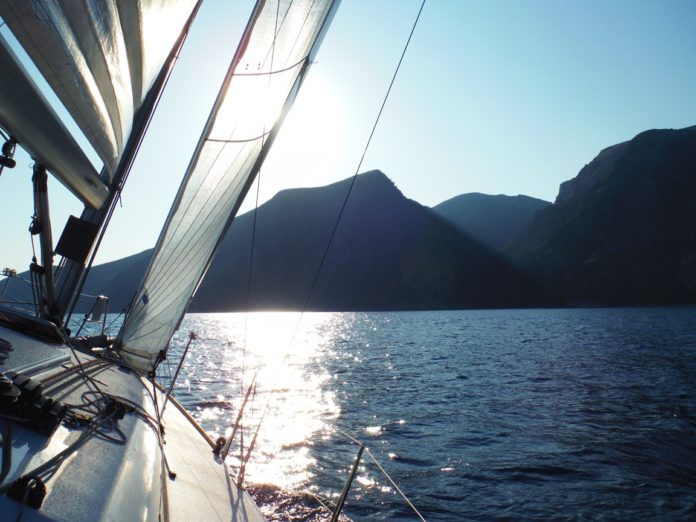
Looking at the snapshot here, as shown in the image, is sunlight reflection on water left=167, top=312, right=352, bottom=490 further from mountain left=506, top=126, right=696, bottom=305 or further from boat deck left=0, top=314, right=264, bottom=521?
mountain left=506, top=126, right=696, bottom=305

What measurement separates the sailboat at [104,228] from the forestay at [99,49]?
10 millimetres

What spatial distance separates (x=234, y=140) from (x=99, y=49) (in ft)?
7.44

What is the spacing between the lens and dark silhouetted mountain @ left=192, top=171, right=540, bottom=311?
439 ft

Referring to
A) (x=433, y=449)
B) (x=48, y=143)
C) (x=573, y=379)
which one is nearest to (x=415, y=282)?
(x=573, y=379)

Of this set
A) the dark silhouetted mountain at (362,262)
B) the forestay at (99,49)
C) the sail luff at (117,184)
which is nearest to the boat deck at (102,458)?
the sail luff at (117,184)

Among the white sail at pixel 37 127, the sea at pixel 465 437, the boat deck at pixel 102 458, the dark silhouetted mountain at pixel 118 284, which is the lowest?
the sea at pixel 465 437

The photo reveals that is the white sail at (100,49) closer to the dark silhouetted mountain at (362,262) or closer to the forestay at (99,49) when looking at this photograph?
the forestay at (99,49)

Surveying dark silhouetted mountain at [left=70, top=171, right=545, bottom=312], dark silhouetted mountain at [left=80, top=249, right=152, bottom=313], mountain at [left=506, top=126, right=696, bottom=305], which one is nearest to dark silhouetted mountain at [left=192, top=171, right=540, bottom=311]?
dark silhouetted mountain at [left=70, top=171, right=545, bottom=312]

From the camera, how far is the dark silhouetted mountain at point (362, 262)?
133750 mm

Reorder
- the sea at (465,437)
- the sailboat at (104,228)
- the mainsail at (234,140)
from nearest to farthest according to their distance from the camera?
the sailboat at (104,228) → the mainsail at (234,140) → the sea at (465,437)

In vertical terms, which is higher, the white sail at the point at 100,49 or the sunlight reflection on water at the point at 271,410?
the white sail at the point at 100,49

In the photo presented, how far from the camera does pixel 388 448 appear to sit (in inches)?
440

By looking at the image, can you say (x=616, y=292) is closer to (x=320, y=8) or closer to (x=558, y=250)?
(x=558, y=250)

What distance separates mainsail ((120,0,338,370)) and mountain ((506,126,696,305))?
127 metres
